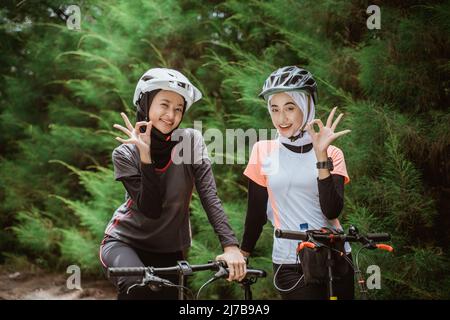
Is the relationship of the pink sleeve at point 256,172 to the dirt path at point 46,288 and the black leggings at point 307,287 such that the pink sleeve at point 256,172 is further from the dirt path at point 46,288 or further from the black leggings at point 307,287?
the dirt path at point 46,288

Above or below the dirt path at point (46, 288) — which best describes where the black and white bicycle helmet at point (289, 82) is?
above

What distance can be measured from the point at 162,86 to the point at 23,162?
228 inches

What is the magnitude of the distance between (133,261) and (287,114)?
132 cm

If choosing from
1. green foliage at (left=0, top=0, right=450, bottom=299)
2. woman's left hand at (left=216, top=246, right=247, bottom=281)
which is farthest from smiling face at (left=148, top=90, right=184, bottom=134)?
green foliage at (left=0, top=0, right=450, bottom=299)

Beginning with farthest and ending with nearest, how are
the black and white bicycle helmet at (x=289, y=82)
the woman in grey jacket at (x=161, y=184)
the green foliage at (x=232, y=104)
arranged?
the green foliage at (x=232, y=104)
the black and white bicycle helmet at (x=289, y=82)
the woman in grey jacket at (x=161, y=184)

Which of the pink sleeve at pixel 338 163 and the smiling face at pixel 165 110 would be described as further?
the smiling face at pixel 165 110

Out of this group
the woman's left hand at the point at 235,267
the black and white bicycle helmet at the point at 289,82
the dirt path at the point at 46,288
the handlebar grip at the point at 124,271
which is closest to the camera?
the handlebar grip at the point at 124,271

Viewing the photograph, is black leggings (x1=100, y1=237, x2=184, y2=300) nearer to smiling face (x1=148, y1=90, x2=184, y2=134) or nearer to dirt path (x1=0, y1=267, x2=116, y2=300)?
smiling face (x1=148, y1=90, x2=184, y2=134)

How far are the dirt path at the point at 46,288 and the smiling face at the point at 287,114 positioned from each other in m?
4.20

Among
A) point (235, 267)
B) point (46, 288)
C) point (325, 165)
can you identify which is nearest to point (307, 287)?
point (235, 267)

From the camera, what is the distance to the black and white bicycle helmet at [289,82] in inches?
133

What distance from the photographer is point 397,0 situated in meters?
4.87

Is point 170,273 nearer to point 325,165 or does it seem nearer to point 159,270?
point 159,270

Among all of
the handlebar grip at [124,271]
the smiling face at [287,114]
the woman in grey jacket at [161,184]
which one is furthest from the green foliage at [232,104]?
the handlebar grip at [124,271]
